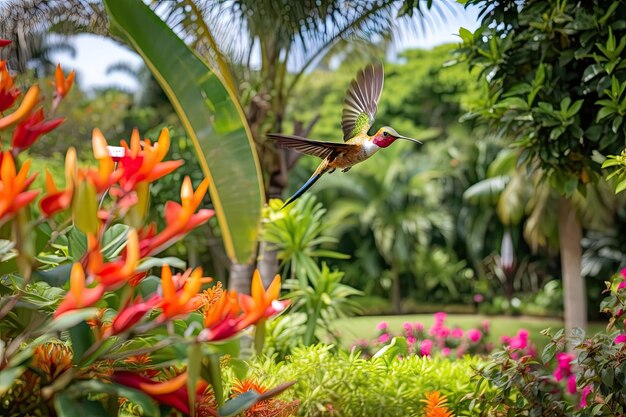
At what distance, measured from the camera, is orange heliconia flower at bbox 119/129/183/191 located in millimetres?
1805

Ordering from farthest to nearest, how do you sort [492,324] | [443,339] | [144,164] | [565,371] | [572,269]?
[492,324]
[572,269]
[443,339]
[565,371]
[144,164]

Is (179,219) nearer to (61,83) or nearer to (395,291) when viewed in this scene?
(61,83)

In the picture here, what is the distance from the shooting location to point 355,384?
316 cm

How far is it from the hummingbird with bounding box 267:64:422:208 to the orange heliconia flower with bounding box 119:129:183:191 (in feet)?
2.69

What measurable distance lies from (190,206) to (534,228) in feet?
37.1

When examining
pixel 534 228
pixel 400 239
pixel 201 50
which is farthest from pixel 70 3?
pixel 400 239

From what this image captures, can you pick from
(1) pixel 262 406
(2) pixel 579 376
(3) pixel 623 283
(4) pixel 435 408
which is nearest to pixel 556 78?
(3) pixel 623 283

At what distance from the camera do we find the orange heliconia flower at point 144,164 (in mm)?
1805

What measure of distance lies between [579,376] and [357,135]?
1456mm

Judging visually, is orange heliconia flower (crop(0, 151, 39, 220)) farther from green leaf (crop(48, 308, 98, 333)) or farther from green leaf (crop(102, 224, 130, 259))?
green leaf (crop(102, 224, 130, 259))

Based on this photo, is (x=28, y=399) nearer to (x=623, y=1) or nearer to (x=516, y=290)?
(x=623, y=1)

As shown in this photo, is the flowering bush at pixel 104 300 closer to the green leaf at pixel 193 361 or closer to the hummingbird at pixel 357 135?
the green leaf at pixel 193 361

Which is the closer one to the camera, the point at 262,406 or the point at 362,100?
the point at 262,406

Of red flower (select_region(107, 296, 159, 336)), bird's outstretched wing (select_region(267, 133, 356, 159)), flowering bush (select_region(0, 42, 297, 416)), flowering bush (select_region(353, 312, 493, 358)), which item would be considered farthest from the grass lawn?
red flower (select_region(107, 296, 159, 336))
